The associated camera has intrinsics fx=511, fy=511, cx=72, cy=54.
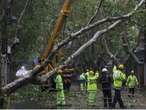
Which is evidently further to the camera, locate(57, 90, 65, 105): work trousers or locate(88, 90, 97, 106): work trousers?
locate(88, 90, 97, 106): work trousers

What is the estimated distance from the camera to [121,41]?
146 ft

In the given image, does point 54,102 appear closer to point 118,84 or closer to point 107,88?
point 107,88

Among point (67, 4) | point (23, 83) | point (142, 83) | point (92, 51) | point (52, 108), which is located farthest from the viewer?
point (92, 51)

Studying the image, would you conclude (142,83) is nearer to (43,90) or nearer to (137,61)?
(137,61)

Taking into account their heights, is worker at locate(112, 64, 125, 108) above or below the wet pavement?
above

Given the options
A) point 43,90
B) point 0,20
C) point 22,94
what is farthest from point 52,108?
point 0,20

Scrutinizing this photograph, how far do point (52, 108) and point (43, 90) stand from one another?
4.66 ft

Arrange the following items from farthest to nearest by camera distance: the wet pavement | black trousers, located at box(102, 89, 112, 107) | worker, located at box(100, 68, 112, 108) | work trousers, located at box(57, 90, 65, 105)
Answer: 1. worker, located at box(100, 68, 112, 108)
2. black trousers, located at box(102, 89, 112, 107)
3. work trousers, located at box(57, 90, 65, 105)
4. the wet pavement

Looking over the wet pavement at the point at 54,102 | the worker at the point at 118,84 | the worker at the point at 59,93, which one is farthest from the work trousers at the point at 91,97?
the worker at the point at 59,93

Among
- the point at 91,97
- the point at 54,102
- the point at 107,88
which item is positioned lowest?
the point at 54,102

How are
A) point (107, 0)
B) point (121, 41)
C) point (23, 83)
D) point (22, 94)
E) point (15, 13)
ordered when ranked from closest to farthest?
1. point (23, 83)
2. point (22, 94)
3. point (15, 13)
4. point (107, 0)
5. point (121, 41)

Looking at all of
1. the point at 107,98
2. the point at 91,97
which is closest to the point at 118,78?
the point at 107,98

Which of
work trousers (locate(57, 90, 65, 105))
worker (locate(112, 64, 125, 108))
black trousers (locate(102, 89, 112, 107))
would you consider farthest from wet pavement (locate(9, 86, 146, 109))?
worker (locate(112, 64, 125, 108))

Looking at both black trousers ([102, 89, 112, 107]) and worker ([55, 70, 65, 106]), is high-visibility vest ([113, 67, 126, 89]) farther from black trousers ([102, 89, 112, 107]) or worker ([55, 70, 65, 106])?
worker ([55, 70, 65, 106])
